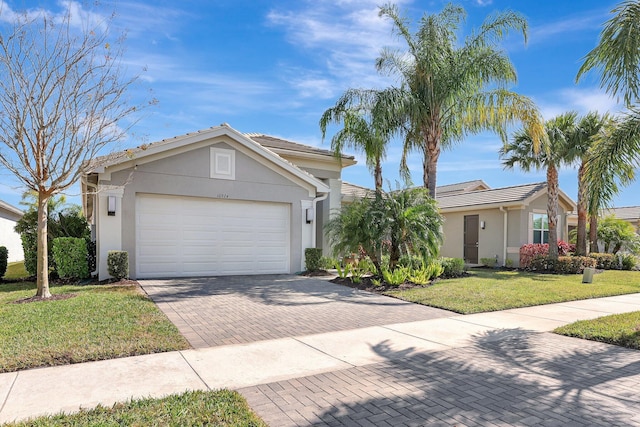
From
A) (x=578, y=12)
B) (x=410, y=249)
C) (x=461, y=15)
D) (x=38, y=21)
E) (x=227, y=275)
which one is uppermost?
(x=461, y=15)

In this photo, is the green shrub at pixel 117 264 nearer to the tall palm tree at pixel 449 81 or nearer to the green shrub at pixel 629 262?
the tall palm tree at pixel 449 81

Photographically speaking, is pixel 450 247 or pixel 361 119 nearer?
pixel 361 119

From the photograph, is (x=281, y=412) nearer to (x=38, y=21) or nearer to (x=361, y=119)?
(x=38, y=21)

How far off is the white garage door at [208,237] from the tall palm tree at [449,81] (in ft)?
18.5

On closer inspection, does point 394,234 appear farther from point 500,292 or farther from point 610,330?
point 610,330

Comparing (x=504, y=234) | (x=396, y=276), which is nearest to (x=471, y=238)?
(x=504, y=234)

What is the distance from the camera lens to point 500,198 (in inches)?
787

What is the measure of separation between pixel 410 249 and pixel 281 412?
9.13m

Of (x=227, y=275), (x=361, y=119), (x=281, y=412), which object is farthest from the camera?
(x=361, y=119)

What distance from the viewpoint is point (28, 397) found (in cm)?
390

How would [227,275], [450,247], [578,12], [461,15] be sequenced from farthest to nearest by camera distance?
[450,247] < [461,15] < [227,275] < [578,12]

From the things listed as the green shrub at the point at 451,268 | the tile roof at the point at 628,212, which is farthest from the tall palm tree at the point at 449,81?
the tile roof at the point at 628,212

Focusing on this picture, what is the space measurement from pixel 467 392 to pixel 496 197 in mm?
18129

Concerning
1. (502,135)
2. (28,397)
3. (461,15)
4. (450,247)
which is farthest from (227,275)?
(450,247)
